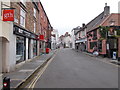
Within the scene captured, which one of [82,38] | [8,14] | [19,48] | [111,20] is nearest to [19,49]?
[19,48]

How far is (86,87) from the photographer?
5.58m

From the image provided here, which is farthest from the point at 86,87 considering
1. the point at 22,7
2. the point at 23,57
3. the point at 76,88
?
the point at 22,7

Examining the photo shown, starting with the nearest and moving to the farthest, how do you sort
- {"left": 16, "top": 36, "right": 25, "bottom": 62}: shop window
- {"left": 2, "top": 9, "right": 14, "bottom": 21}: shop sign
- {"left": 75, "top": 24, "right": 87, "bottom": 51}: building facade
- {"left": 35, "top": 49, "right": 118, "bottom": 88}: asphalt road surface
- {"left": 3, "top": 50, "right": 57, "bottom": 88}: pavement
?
{"left": 35, "top": 49, "right": 118, "bottom": 88}: asphalt road surface
{"left": 3, "top": 50, "right": 57, "bottom": 88}: pavement
{"left": 2, "top": 9, "right": 14, "bottom": 21}: shop sign
{"left": 16, "top": 36, "right": 25, "bottom": 62}: shop window
{"left": 75, "top": 24, "right": 87, "bottom": 51}: building facade

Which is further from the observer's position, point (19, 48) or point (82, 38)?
point (82, 38)

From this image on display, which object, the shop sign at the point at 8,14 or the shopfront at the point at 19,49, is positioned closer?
the shop sign at the point at 8,14

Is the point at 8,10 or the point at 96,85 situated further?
the point at 8,10

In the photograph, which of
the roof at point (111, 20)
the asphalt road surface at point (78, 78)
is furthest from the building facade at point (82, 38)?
the asphalt road surface at point (78, 78)

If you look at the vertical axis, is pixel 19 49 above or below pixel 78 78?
above

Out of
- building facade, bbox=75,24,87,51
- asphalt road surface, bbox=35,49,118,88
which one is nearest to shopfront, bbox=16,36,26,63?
asphalt road surface, bbox=35,49,118,88

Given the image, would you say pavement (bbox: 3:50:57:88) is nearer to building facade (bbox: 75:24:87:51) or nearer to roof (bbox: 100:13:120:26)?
roof (bbox: 100:13:120:26)

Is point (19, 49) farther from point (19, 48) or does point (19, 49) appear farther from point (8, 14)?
point (8, 14)

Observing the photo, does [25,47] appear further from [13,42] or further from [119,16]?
[119,16]

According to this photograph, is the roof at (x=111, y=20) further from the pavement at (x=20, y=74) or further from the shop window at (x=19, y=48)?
the pavement at (x=20, y=74)

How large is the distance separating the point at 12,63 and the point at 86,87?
242 inches
